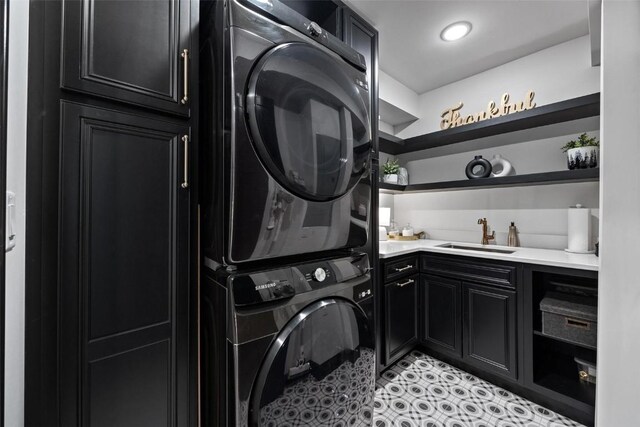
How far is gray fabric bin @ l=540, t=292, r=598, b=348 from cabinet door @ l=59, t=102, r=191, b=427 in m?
2.10

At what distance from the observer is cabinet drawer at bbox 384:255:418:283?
1.94 meters

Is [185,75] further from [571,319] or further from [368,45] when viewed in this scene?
[571,319]

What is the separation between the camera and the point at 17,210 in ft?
2.26

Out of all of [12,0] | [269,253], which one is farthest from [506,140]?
[12,0]

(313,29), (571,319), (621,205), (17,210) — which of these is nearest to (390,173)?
Answer: (571,319)

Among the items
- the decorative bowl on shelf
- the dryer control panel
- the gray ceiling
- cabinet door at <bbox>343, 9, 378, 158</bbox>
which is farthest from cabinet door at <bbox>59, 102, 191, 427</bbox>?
the decorative bowl on shelf

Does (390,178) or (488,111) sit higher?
(488,111)

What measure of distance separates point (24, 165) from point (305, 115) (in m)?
0.80

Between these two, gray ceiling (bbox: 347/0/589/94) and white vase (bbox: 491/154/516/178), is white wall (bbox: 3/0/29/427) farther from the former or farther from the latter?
white vase (bbox: 491/154/516/178)

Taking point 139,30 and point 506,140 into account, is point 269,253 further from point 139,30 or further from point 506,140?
point 506,140

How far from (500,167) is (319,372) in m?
2.42

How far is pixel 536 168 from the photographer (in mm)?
2289

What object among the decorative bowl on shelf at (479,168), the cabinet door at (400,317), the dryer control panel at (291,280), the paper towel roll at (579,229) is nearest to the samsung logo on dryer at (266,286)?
the dryer control panel at (291,280)

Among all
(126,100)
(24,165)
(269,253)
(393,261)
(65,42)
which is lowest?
(393,261)
